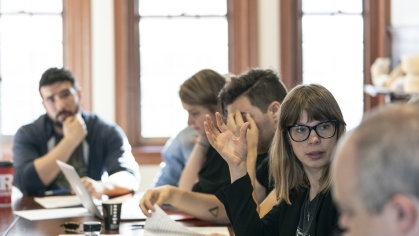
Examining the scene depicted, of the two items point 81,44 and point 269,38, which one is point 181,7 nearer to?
point 269,38

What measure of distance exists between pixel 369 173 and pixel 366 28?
4795 mm

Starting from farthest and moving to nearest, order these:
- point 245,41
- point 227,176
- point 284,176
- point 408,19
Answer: point 245,41 < point 408,19 < point 227,176 < point 284,176

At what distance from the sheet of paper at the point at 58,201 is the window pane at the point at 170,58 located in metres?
2.18

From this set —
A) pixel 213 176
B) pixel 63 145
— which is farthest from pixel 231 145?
pixel 63 145

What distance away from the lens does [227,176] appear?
2.69 meters

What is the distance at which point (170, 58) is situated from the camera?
5367mm

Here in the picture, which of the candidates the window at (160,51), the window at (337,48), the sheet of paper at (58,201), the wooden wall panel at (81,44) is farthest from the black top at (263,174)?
the window at (337,48)

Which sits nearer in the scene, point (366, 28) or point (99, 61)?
point (99, 61)

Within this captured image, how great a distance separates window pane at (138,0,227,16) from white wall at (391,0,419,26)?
131 centimetres

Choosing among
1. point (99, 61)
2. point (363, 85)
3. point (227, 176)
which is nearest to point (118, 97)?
point (99, 61)

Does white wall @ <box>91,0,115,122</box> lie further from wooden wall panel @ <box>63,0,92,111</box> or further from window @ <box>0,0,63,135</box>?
window @ <box>0,0,63,135</box>

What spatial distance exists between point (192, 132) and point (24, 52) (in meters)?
2.28

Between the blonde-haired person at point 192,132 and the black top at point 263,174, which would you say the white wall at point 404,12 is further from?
the black top at point 263,174

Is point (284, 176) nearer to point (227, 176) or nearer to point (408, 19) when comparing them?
point (227, 176)
